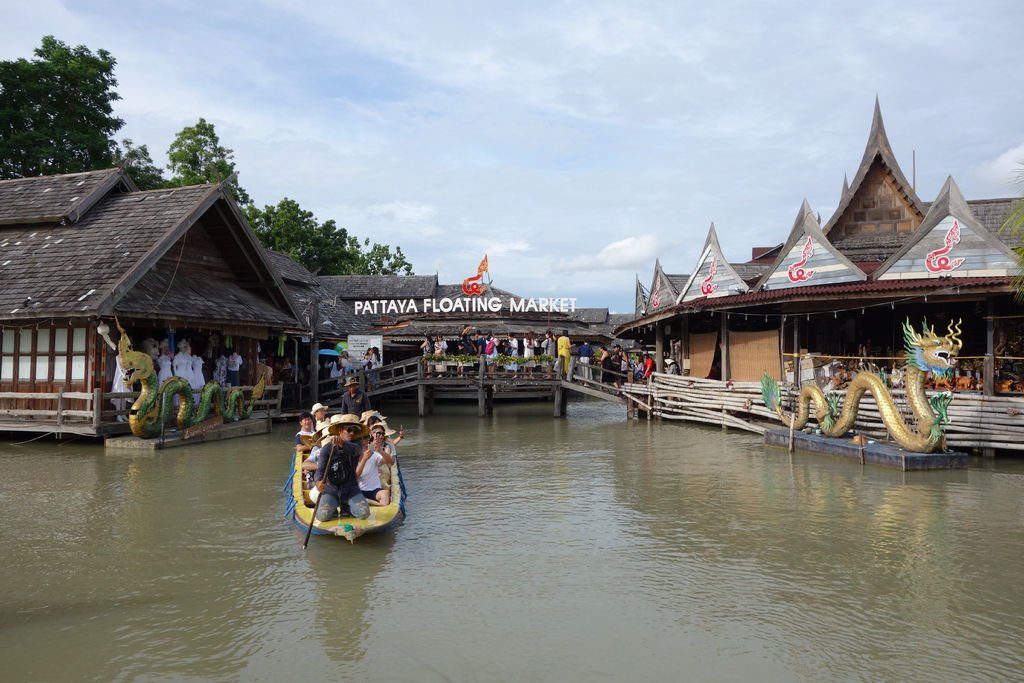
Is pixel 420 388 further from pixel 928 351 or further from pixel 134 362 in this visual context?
pixel 928 351

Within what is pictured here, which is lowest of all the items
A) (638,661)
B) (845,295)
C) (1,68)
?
(638,661)

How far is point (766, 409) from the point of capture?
19453mm

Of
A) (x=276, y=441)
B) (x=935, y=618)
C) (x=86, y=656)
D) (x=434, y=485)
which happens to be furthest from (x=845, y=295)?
(x=86, y=656)

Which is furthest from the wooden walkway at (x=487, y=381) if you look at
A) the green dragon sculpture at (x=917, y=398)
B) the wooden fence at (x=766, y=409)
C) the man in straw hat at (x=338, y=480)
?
the man in straw hat at (x=338, y=480)

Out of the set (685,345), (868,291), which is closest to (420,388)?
(685,345)

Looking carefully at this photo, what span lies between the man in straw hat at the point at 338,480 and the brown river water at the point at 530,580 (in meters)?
0.47

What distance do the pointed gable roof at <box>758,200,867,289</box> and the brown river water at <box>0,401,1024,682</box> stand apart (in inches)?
274

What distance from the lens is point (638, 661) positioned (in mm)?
5824

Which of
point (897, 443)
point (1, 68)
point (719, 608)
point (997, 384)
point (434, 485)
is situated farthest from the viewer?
point (1, 68)

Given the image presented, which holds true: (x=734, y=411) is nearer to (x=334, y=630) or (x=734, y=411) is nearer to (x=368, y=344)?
(x=368, y=344)

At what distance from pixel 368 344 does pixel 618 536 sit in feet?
60.2

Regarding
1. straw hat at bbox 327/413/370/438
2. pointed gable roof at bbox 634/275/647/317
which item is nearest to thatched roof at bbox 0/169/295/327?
straw hat at bbox 327/413/370/438

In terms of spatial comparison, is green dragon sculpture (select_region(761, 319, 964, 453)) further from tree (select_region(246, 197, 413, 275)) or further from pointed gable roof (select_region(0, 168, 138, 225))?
tree (select_region(246, 197, 413, 275))

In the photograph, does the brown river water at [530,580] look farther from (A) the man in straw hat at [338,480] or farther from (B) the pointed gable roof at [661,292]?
(B) the pointed gable roof at [661,292]
